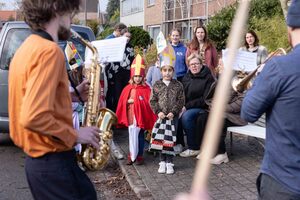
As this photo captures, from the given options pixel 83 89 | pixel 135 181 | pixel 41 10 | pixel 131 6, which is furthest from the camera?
pixel 131 6

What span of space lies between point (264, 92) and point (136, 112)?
13.5ft

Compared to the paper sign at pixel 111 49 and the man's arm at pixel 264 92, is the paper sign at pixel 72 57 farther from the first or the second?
the man's arm at pixel 264 92

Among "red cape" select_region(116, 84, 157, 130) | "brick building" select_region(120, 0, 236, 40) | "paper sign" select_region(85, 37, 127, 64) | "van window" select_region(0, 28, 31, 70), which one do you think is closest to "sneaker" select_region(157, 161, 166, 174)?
"red cape" select_region(116, 84, 157, 130)

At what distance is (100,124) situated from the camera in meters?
3.79

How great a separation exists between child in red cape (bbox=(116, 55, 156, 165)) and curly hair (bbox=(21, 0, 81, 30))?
161 inches

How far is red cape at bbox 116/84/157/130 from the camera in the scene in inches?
263

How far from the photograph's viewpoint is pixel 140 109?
6688mm

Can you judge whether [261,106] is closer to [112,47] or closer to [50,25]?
[50,25]

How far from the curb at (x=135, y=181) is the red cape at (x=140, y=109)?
55 centimetres

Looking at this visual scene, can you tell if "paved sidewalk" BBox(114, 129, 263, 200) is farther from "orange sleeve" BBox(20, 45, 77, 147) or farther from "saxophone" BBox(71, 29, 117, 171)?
"orange sleeve" BBox(20, 45, 77, 147)

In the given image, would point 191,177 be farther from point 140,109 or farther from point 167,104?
point 140,109

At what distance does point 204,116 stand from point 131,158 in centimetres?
114

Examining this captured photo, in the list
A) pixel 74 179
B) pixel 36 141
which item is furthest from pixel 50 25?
pixel 74 179

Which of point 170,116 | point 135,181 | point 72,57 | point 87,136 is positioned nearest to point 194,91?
point 170,116
